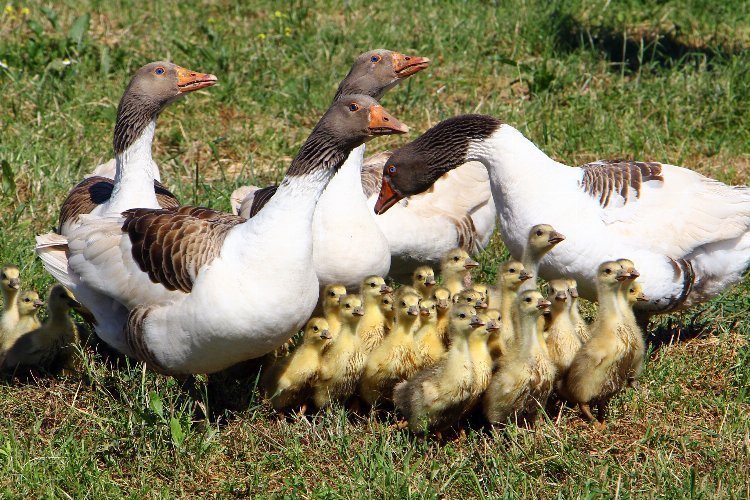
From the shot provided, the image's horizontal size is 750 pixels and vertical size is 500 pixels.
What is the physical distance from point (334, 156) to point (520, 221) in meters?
1.50

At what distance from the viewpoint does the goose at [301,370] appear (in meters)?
5.75

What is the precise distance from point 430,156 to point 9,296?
2.84m

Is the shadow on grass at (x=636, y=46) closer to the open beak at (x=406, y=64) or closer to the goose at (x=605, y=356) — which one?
the open beak at (x=406, y=64)

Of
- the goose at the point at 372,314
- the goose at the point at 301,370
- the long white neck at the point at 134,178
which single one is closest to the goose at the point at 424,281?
the goose at the point at 372,314

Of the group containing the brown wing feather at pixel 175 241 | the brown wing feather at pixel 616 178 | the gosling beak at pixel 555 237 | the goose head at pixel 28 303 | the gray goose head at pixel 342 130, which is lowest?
the goose head at pixel 28 303

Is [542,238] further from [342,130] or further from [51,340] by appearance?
[51,340]

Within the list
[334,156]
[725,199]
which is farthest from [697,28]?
[334,156]

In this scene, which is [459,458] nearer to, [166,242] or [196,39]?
[166,242]

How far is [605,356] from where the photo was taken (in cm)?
562

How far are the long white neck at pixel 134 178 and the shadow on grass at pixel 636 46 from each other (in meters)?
5.00

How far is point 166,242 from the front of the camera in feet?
18.6

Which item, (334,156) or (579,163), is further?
(579,163)

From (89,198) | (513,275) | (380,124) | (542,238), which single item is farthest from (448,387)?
(89,198)

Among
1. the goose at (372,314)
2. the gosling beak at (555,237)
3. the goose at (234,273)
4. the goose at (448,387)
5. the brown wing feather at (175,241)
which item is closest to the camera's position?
the goose at (234,273)
